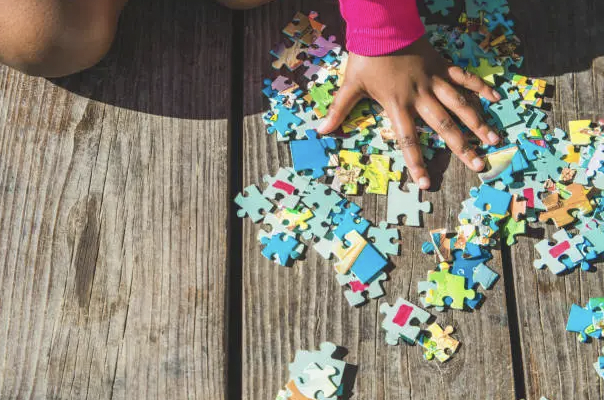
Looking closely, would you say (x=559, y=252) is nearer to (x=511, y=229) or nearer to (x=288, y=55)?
(x=511, y=229)

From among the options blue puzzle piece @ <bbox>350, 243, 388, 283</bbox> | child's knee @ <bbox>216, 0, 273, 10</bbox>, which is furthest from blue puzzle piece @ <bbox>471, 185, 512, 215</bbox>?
child's knee @ <bbox>216, 0, 273, 10</bbox>

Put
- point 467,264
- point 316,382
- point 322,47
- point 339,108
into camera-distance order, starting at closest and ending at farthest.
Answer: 1. point 316,382
2. point 467,264
3. point 339,108
4. point 322,47

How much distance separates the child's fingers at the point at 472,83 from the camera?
6.39ft

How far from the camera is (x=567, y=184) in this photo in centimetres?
187

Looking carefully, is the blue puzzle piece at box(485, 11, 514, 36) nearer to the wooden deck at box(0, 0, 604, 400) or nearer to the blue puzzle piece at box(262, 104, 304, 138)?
the wooden deck at box(0, 0, 604, 400)

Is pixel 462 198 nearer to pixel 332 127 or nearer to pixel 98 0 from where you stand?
pixel 332 127

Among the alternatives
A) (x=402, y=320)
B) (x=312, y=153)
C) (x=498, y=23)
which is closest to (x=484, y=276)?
(x=402, y=320)

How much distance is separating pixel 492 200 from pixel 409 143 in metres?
0.29

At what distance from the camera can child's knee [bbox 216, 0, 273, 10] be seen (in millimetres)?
2035

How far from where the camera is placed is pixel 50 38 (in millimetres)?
1779

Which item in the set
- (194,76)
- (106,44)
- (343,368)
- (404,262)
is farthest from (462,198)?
(106,44)

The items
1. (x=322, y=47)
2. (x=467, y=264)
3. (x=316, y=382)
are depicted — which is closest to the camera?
(x=316, y=382)

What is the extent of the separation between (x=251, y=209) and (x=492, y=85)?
836 millimetres

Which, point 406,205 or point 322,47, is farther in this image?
point 322,47
